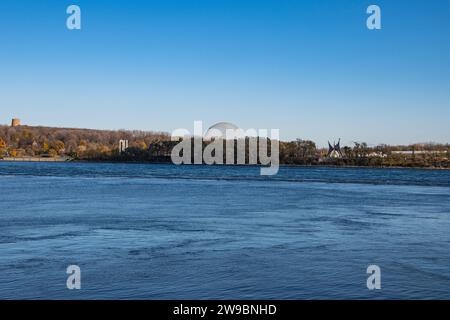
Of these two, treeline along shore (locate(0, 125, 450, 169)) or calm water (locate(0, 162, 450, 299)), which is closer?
calm water (locate(0, 162, 450, 299))

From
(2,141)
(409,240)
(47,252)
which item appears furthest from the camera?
(2,141)

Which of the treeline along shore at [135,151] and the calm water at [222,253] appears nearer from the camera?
the calm water at [222,253]

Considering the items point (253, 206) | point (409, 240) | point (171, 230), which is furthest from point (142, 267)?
point (253, 206)

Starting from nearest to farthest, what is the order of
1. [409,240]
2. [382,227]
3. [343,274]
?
1. [343,274]
2. [409,240]
3. [382,227]

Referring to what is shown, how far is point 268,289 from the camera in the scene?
31.7ft

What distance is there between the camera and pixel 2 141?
158500mm

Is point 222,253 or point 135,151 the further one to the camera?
point 135,151

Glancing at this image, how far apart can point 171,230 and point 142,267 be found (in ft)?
16.8
